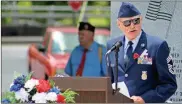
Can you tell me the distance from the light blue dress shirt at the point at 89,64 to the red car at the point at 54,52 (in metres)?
3.33

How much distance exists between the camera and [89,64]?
9.35m

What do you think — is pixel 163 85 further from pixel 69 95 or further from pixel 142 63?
pixel 69 95

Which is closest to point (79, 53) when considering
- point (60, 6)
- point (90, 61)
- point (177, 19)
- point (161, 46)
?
point (90, 61)

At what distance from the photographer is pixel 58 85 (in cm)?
529

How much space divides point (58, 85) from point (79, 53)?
169 inches

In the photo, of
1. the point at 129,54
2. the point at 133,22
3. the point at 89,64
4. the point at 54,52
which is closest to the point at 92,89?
the point at 129,54

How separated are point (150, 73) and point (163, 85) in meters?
0.20

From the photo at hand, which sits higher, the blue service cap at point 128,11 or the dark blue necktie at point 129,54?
the blue service cap at point 128,11

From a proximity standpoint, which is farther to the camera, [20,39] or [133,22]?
[20,39]

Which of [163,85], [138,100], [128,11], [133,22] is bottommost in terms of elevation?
[138,100]

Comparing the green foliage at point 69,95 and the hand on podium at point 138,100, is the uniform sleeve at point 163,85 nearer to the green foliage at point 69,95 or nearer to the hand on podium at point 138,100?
the hand on podium at point 138,100

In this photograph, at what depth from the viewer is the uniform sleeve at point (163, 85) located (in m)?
5.64

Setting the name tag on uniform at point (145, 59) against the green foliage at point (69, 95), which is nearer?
the green foliage at point (69, 95)

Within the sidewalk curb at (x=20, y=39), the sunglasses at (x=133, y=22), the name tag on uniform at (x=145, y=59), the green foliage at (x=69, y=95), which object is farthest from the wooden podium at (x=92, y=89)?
the sidewalk curb at (x=20, y=39)
